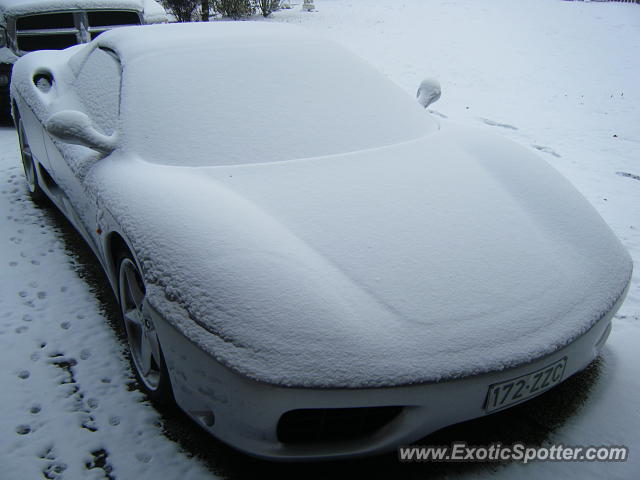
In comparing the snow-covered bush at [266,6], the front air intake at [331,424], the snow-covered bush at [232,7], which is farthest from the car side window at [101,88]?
the snow-covered bush at [266,6]

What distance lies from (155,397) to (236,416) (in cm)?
61

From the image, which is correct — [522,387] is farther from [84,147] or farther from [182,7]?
[182,7]

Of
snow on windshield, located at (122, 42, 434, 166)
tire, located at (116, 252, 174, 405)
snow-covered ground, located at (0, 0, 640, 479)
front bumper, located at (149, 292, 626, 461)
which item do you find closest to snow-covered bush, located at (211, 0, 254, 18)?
snow-covered ground, located at (0, 0, 640, 479)

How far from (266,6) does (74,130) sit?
13478mm

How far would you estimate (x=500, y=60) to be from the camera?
9570 mm

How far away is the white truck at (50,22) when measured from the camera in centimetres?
546

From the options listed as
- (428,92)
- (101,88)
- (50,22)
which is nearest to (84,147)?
(101,88)

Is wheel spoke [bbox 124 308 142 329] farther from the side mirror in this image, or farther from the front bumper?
the side mirror

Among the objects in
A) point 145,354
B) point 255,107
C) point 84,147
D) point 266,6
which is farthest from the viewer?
point 266,6

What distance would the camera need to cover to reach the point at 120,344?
2416mm

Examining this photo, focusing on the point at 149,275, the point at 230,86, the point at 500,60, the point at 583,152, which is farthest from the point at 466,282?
the point at 500,60

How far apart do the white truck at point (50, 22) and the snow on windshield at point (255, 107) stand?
3.90 metres

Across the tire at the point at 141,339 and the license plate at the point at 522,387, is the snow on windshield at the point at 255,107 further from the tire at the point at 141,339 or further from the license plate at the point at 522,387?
the license plate at the point at 522,387

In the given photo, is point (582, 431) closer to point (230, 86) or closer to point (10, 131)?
point (230, 86)
